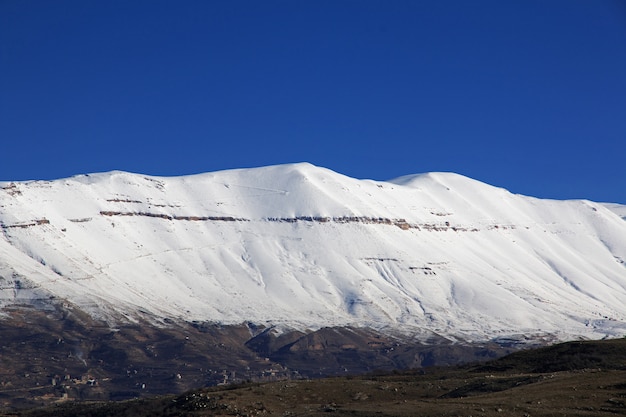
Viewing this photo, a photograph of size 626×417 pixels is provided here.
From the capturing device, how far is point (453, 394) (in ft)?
239

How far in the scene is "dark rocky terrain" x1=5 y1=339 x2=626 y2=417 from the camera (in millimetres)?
60219

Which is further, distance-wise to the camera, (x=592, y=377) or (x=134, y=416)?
(x=134, y=416)

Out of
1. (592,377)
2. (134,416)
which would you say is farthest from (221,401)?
(592,377)

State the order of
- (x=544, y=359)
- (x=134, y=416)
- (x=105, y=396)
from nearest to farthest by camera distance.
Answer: (x=134, y=416) < (x=544, y=359) < (x=105, y=396)

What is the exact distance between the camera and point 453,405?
202 feet

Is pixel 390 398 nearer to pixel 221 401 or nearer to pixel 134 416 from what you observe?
pixel 221 401

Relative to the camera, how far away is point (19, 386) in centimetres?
18662

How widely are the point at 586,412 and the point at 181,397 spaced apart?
32507mm

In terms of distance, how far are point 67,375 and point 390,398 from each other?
133126 mm

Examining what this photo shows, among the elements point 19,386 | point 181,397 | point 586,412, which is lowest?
point 586,412

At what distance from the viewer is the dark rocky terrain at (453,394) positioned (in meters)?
60.2

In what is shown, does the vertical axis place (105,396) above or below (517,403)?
above

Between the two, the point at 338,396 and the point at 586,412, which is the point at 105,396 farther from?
the point at 586,412

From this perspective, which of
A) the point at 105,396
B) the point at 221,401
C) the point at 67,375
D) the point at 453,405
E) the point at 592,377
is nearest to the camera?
the point at 453,405
